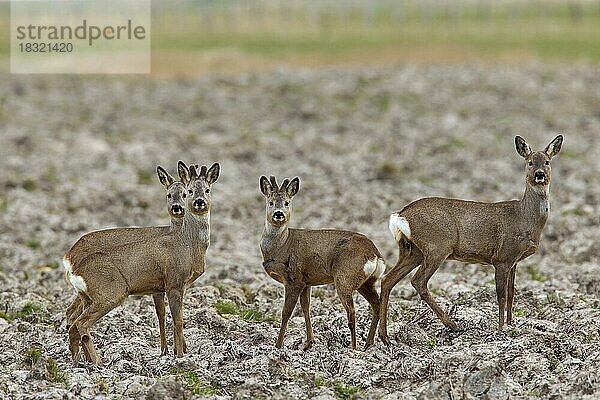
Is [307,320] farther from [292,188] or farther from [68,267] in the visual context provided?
[68,267]

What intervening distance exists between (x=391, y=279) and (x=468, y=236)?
85 cm

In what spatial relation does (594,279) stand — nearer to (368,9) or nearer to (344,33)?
(344,33)

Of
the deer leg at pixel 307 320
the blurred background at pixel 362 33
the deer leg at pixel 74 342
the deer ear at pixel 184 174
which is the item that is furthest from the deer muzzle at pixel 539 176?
the blurred background at pixel 362 33

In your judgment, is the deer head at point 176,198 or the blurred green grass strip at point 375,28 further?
the blurred green grass strip at point 375,28

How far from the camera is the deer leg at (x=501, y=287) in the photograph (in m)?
10.7

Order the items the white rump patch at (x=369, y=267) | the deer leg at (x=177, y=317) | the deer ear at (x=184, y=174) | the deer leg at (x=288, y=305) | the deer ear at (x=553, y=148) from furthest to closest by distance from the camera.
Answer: the deer ear at (x=553, y=148), the deer ear at (x=184, y=174), the deer leg at (x=288, y=305), the white rump patch at (x=369, y=267), the deer leg at (x=177, y=317)

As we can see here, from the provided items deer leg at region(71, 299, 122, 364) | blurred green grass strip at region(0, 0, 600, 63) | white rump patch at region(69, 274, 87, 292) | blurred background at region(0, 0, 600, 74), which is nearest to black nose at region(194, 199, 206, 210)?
deer leg at region(71, 299, 122, 364)

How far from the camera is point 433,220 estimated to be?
35.2ft

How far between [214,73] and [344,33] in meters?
14.2

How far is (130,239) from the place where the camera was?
1060cm

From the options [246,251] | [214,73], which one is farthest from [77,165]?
[214,73]

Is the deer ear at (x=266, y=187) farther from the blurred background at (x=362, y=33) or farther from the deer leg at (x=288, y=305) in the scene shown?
the blurred background at (x=362, y=33)

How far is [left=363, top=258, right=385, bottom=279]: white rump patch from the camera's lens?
33.7 feet

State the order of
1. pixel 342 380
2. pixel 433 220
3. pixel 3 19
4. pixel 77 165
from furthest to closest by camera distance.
→ pixel 3 19 < pixel 77 165 < pixel 433 220 < pixel 342 380
